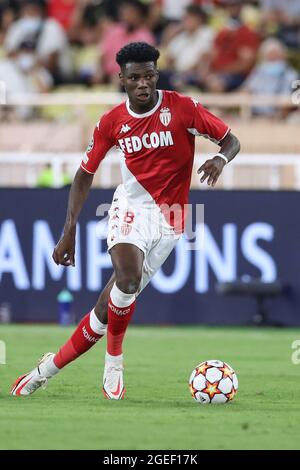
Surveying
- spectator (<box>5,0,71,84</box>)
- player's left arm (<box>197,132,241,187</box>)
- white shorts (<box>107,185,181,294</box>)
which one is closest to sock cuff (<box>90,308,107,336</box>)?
white shorts (<box>107,185,181,294</box>)

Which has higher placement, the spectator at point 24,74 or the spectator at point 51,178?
the spectator at point 24,74

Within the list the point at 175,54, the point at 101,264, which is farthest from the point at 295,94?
the point at 101,264

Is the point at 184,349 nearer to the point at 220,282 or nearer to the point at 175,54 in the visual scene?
the point at 220,282

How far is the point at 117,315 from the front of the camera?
Result: 8.95m

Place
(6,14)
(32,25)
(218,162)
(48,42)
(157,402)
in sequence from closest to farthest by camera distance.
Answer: (218,162)
(157,402)
(48,42)
(32,25)
(6,14)

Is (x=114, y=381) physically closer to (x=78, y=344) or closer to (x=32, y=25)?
(x=78, y=344)

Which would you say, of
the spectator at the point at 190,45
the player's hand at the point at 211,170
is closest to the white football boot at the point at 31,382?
the player's hand at the point at 211,170

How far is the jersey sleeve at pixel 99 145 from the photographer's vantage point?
365 inches

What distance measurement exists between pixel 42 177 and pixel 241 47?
4.03 m

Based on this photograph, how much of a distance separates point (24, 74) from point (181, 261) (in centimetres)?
571

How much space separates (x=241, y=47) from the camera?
18.7 m

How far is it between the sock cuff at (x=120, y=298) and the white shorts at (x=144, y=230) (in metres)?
0.20

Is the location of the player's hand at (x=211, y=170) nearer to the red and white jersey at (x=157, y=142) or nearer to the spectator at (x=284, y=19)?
the red and white jersey at (x=157, y=142)

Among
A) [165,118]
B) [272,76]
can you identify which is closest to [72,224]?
[165,118]
